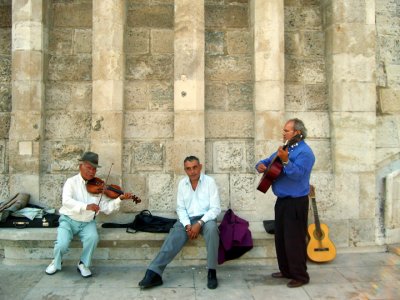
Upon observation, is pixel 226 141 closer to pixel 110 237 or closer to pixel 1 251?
pixel 110 237

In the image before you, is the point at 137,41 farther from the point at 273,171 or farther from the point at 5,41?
the point at 273,171

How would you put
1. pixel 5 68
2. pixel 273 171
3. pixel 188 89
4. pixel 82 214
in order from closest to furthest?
1. pixel 273 171
2. pixel 82 214
3. pixel 188 89
4. pixel 5 68

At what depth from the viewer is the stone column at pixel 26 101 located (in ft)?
18.3

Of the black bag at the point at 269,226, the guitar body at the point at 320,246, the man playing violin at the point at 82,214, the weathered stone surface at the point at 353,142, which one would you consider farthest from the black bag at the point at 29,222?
the weathered stone surface at the point at 353,142

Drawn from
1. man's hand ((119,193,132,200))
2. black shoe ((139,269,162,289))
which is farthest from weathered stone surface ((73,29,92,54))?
black shoe ((139,269,162,289))

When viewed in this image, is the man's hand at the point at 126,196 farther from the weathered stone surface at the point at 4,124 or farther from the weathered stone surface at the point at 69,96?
the weathered stone surface at the point at 4,124

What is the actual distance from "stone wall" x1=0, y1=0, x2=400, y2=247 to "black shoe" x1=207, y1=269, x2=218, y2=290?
1.32 metres

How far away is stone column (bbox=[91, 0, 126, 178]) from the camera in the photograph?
552 cm

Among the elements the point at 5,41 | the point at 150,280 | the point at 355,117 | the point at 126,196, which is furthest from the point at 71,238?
the point at 355,117

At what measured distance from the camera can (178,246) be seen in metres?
4.61

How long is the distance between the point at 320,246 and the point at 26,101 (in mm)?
4181

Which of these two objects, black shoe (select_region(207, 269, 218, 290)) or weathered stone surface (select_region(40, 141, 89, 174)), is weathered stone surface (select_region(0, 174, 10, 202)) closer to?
weathered stone surface (select_region(40, 141, 89, 174))

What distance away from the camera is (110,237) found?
5.08 metres

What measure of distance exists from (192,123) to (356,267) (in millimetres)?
2652
